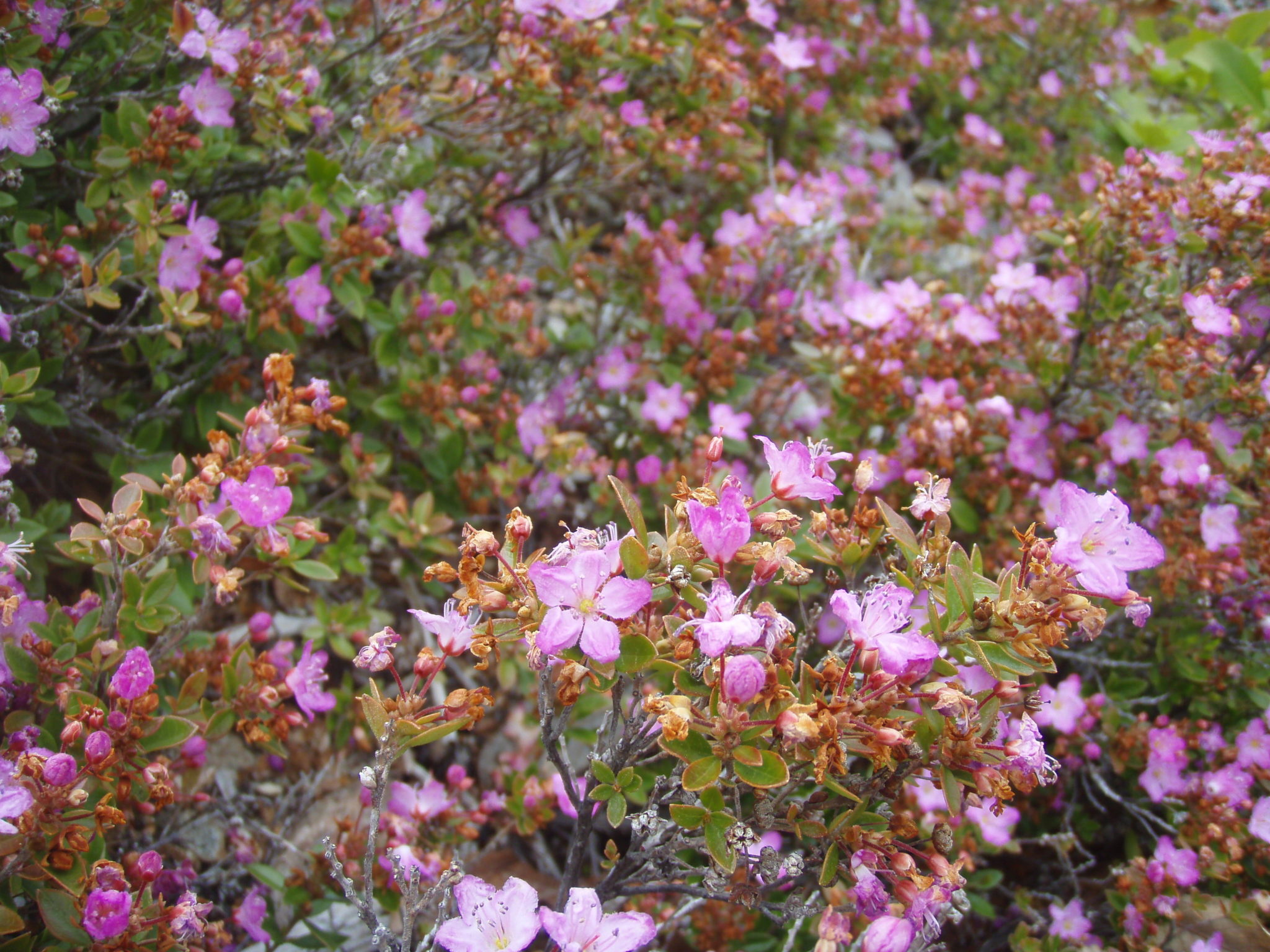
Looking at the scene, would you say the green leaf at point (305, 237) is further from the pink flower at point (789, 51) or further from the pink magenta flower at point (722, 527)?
the pink flower at point (789, 51)

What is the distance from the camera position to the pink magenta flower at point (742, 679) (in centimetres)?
128

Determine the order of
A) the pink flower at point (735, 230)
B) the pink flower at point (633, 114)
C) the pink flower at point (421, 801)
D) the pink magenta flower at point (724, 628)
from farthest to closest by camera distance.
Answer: the pink flower at point (735, 230), the pink flower at point (633, 114), the pink flower at point (421, 801), the pink magenta flower at point (724, 628)

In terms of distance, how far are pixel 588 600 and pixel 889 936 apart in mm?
749

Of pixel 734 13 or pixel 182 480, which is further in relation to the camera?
pixel 734 13

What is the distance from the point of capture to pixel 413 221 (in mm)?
2809

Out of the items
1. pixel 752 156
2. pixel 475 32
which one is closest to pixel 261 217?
pixel 475 32

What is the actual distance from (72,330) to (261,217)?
62 cm

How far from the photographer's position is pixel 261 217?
2.60 m

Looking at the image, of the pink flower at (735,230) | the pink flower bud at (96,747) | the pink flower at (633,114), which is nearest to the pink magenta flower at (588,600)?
the pink flower bud at (96,747)

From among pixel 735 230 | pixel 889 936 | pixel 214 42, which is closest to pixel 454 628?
pixel 889 936

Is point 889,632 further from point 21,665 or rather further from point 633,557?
point 21,665

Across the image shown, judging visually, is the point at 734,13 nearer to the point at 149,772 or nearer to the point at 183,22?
the point at 183,22

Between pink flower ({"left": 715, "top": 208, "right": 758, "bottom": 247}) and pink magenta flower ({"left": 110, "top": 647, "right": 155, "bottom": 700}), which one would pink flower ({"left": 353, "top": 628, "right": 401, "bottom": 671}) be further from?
pink flower ({"left": 715, "top": 208, "right": 758, "bottom": 247})

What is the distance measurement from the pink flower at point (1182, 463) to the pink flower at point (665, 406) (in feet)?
5.07
